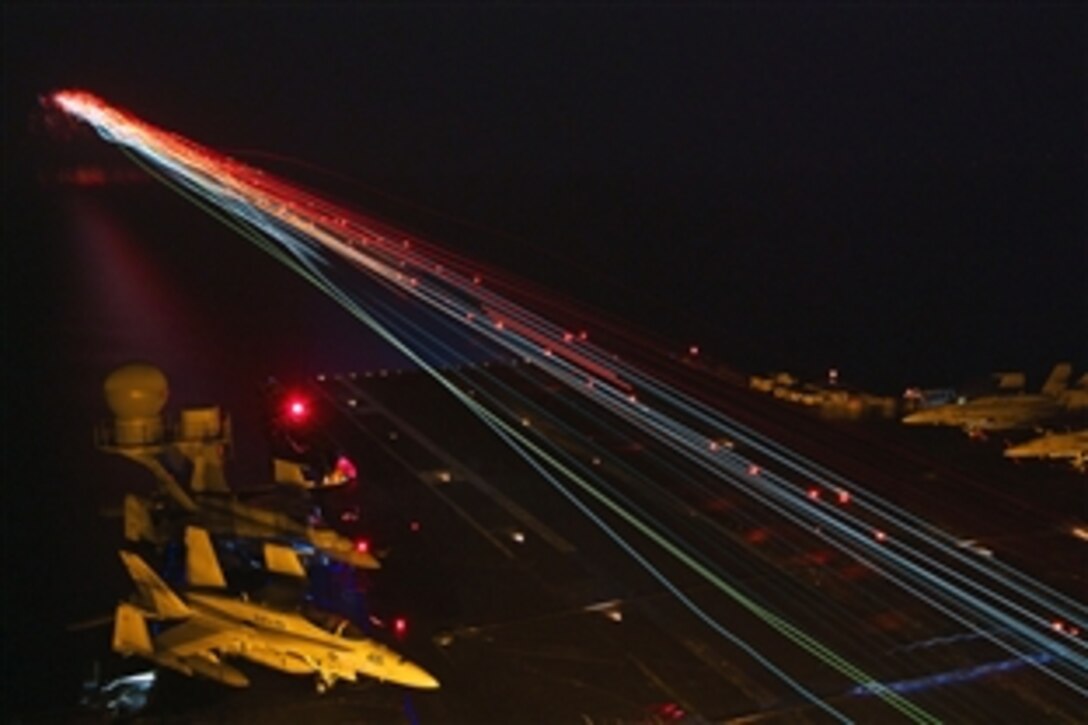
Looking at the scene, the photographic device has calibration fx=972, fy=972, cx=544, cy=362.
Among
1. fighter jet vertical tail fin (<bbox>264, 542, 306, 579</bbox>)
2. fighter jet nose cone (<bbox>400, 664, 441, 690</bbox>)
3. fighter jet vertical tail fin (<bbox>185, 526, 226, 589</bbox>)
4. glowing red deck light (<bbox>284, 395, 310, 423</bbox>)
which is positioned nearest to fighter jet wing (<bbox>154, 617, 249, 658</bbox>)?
fighter jet vertical tail fin (<bbox>185, 526, 226, 589</bbox>)

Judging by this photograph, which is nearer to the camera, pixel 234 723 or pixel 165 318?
pixel 234 723

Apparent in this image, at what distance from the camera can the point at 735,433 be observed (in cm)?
3484

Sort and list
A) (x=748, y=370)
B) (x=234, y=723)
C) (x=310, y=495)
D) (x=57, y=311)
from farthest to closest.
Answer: (x=57, y=311) < (x=748, y=370) < (x=310, y=495) < (x=234, y=723)

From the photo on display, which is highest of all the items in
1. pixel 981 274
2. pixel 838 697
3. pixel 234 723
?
A: pixel 981 274

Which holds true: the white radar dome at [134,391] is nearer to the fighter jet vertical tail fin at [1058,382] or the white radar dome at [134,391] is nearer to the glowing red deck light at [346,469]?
the glowing red deck light at [346,469]

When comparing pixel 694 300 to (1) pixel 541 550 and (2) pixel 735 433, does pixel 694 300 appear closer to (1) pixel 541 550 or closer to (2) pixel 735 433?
(2) pixel 735 433

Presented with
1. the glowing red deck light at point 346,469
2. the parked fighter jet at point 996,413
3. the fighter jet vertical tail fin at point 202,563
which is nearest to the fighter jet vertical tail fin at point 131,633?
the fighter jet vertical tail fin at point 202,563

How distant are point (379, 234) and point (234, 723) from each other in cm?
8027

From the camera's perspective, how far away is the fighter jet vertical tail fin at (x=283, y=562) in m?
21.8

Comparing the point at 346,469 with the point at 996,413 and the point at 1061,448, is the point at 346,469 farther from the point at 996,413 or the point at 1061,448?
the point at 996,413

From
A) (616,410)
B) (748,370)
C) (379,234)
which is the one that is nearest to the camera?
(616,410)

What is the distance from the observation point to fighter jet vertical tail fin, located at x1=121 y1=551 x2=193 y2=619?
20.4 meters

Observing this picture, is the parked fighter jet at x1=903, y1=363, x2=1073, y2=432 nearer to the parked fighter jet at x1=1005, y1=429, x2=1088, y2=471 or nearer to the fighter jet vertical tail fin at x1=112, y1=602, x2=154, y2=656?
the parked fighter jet at x1=1005, y1=429, x2=1088, y2=471

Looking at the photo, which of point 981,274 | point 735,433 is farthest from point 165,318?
point 981,274
